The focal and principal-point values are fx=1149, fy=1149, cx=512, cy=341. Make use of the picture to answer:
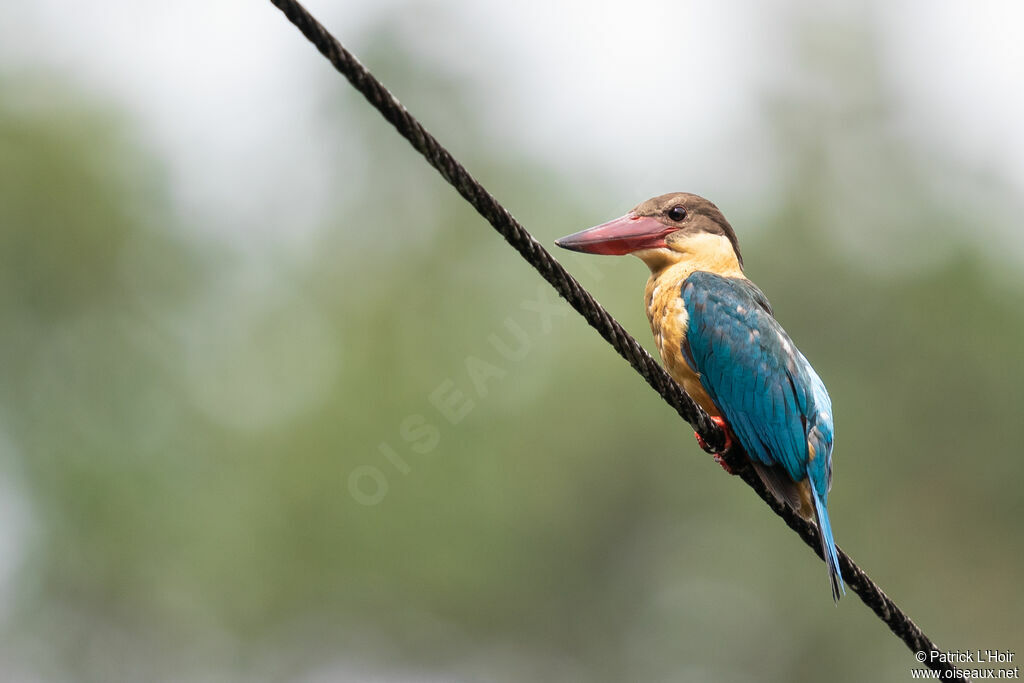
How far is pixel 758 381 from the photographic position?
168 inches

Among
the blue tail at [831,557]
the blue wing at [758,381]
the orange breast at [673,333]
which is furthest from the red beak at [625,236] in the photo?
the blue tail at [831,557]

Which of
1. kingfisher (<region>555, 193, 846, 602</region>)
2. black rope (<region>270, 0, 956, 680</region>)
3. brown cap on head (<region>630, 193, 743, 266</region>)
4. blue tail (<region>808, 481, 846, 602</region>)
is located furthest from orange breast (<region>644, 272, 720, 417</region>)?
blue tail (<region>808, 481, 846, 602</region>)

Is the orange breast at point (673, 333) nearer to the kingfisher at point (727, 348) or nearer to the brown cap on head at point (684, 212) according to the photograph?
→ the kingfisher at point (727, 348)

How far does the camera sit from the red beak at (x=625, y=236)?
15.5ft

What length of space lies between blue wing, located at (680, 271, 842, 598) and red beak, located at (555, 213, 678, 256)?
355 mm

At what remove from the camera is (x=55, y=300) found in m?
14.4

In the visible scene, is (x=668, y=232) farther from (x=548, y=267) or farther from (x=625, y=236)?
(x=548, y=267)

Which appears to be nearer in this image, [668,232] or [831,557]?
[831,557]

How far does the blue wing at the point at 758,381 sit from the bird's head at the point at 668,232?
329 millimetres

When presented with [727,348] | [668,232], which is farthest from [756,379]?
[668,232]

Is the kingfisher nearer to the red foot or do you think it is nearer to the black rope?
the red foot

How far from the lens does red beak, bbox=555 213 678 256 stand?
4.72 meters

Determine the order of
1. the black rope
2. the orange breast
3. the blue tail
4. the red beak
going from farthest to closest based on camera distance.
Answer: the red beak
the orange breast
the blue tail
the black rope

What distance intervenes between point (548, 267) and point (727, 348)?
160cm
